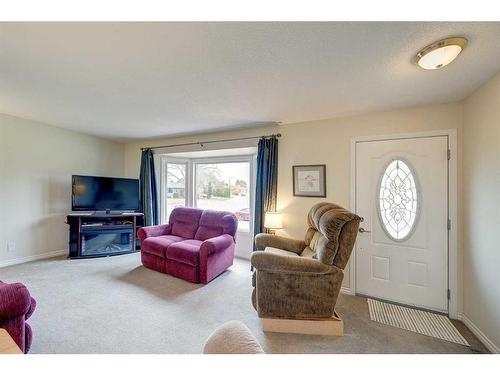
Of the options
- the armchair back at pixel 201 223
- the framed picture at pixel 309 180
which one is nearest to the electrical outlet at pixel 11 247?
the armchair back at pixel 201 223

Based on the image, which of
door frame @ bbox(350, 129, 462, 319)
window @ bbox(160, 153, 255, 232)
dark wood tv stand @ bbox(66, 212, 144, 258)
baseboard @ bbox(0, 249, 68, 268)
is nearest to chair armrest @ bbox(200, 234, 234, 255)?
window @ bbox(160, 153, 255, 232)

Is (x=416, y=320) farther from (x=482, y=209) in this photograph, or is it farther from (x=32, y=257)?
(x=32, y=257)

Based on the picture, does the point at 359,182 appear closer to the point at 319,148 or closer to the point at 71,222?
the point at 319,148

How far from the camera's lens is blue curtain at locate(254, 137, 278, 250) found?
128 inches

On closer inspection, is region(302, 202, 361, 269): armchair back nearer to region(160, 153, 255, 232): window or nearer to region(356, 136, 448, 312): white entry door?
region(356, 136, 448, 312): white entry door

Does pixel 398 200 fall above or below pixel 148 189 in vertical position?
below

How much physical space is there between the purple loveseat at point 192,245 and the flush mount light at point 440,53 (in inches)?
109

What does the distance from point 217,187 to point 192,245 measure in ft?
5.34

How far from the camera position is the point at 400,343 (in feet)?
5.93

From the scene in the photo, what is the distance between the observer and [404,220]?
2447 mm

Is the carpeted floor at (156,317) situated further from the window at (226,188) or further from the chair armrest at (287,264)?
the window at (226,188)

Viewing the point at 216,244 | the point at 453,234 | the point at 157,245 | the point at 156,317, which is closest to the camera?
the point at 156,317

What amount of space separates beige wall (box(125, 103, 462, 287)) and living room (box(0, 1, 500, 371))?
0.02 m

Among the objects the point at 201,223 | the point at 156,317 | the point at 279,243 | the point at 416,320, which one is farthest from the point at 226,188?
the point at 416,320
